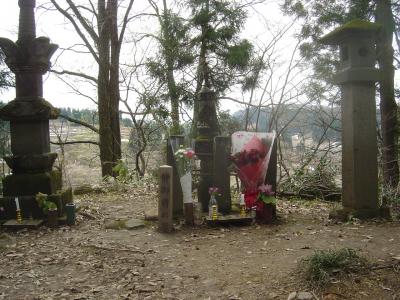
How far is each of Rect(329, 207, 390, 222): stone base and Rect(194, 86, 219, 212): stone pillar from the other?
2064mm

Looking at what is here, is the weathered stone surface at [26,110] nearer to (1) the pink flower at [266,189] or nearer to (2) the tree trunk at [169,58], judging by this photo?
(1) the pink flower at [266,189]

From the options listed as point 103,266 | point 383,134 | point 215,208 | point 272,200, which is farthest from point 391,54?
point 103,266

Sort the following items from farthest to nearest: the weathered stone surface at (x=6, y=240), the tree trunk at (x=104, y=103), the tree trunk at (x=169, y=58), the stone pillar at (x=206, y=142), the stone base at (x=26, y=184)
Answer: the tree trunk at (x=104, y=103), the tree trunk at (x=169, y=58), the stone pillar at (x=206, y=142), the stone base at (x=26, y=184), the weathered stone surface at (x=6, y=240)

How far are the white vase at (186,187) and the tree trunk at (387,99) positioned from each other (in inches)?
199

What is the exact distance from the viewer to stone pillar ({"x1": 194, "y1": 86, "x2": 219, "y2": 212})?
6414 mm

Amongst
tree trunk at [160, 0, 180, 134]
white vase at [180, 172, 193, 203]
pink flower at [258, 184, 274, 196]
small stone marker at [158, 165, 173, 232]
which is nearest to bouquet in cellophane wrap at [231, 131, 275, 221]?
pink flower at [258, 184, 274, 196]

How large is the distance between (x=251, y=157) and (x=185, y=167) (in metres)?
1.08

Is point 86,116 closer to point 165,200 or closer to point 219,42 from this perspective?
point 219,42

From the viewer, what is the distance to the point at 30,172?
6.07 m

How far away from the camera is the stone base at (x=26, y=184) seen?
19.6 ft

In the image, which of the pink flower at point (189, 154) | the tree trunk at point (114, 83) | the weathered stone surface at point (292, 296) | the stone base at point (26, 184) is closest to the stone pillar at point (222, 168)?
the pink flower at point (189, 154)

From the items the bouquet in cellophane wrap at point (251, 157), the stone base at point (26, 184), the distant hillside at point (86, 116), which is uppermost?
the distant hillside at point (86, 116)

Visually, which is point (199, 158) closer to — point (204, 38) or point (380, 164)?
point (204, 38)

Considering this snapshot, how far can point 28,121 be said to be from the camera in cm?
612
